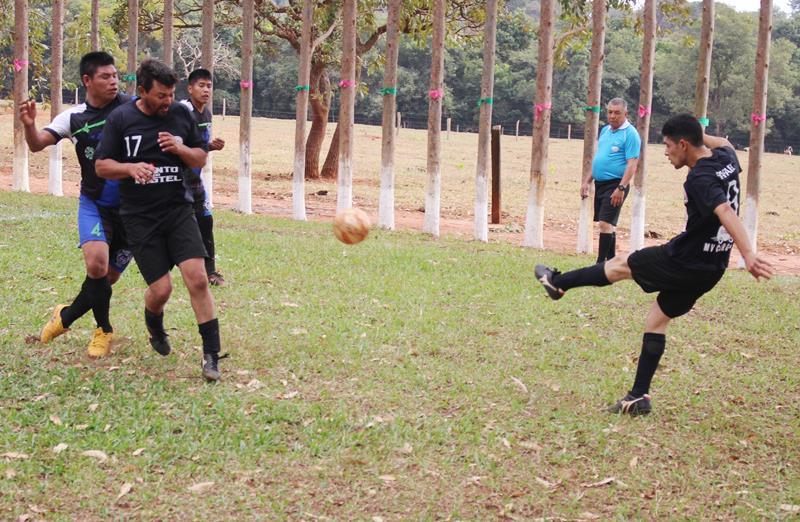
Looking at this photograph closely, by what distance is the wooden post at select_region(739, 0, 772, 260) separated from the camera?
13219 mm

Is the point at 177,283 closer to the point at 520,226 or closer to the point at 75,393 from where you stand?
the point at 75,393

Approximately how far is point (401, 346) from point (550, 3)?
25.7 ft

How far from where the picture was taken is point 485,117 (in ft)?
49.4

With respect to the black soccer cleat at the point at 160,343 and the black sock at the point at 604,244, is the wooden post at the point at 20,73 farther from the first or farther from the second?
the black soccer cleat at the point at 160,343

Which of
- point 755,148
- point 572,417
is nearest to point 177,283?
point 572,417

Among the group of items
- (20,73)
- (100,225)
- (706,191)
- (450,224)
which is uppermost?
(20,73)

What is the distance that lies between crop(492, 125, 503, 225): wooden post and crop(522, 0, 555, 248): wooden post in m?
3.28

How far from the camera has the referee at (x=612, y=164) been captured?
37.6 ft

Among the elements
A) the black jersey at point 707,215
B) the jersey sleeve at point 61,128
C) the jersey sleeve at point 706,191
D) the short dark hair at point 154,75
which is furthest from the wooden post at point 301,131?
the jersey sleeve at point 706,191

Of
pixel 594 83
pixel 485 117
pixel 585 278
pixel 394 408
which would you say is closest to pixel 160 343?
pixel 394 408

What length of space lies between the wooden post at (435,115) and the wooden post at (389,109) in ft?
2.08

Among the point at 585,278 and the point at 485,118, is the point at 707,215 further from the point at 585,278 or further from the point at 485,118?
the point at 485,118

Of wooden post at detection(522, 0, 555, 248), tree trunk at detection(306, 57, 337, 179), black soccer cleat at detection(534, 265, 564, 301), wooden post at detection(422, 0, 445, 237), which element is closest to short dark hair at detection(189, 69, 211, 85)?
black soccer cleat at detection(534, 265, 564, 301)

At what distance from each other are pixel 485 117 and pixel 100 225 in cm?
906
